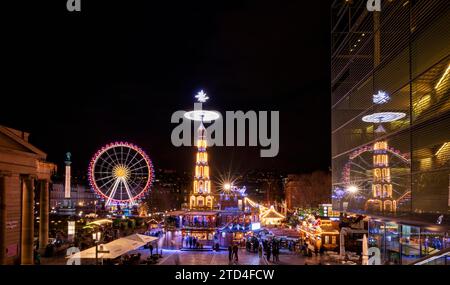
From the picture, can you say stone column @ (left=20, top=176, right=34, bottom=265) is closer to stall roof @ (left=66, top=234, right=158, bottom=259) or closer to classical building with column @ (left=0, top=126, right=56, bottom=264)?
classical building with column @ (left=0, top=126, right=56, bottom=264)

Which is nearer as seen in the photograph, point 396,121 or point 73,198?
point 396,121

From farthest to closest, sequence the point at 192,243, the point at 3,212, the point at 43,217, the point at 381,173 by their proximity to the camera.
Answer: the point at 192,243 → the point at 43,217 → the point at 381,173 → the point at 3,212

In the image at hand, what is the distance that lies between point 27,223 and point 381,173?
63.4 feet

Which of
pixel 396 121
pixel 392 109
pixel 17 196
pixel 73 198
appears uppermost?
pixel 392 109

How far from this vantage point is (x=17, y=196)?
25344 millimetres

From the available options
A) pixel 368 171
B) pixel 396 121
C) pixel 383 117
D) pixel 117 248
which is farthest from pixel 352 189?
pixel 117 248

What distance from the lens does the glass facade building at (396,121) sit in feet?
49.9

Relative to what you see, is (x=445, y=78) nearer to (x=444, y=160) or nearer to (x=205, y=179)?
(x=444, y=160)

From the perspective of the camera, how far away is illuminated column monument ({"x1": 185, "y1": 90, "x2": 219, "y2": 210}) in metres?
58.9

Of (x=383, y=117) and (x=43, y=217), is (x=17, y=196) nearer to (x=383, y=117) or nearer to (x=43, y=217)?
(x=43, y=217)

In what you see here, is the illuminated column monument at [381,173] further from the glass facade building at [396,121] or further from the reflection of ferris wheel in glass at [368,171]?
the reflection of ferris wheel in glass at [368,171]
